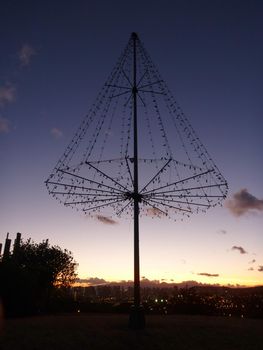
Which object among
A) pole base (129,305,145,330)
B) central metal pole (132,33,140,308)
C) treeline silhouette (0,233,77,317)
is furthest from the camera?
treeline silhouette (0,233,77,317)

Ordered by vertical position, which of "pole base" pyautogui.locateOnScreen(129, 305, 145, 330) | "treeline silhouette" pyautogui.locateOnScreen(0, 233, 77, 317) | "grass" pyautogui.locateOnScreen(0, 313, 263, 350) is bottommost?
"grass" pyautogui.locateOnScreen(0, 313, 263, 350)

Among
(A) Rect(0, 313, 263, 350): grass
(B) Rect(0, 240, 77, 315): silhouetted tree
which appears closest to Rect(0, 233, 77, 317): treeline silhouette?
(B) Rect(0, 240, 77, 315): silhouetted tree

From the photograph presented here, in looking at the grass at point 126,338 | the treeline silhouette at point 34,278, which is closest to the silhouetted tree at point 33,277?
the treeline silhouette at point 34,278

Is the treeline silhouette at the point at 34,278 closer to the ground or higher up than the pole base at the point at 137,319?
higher up

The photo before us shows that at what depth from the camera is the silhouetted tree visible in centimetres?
3081

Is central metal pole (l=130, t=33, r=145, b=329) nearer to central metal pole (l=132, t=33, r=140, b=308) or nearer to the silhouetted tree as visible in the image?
central metal pole (l=132, t=33, r=140, b=308)

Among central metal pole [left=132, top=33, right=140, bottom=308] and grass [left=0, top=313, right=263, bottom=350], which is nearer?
grass [left=0, top=313, right=263, bottom=350]

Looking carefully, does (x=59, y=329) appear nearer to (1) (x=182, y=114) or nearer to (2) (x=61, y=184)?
(2) (x=61, y=184)

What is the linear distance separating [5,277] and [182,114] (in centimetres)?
2024

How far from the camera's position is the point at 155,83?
20.9m

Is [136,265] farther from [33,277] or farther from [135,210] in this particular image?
[33,277]

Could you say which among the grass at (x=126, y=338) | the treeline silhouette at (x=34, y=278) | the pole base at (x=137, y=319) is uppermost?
the treeline silhouette at (x=34, y=278)

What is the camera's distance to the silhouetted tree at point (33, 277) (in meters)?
30.8

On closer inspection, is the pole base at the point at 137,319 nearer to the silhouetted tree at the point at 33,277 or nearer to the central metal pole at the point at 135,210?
the central metal pole at the point at 135,210
